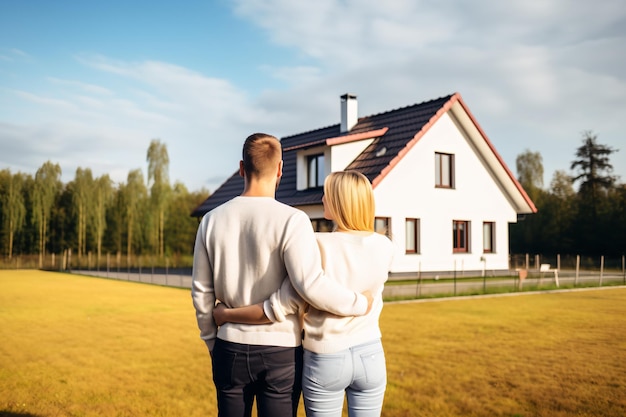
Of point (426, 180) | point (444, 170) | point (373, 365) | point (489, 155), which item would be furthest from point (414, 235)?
point (373, 365)

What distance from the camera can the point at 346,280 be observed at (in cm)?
262

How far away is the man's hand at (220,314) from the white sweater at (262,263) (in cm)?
2

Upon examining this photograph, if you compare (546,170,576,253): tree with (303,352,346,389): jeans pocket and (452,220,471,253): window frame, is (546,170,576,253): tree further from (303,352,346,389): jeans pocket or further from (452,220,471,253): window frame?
(303,352,346,389): jeans pocket

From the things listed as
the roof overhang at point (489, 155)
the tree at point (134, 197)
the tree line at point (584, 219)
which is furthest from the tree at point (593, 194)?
the tree at point (134, 197)

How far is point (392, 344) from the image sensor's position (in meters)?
8.48

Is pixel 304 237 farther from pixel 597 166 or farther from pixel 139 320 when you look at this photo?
pixel 597 166

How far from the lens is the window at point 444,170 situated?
23.2 meters

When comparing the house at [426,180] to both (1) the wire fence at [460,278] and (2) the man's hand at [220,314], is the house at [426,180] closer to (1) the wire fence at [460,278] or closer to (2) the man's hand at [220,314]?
(1) the wire fence at [460,278]

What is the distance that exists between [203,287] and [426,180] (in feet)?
66.6

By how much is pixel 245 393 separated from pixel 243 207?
2.80 feet

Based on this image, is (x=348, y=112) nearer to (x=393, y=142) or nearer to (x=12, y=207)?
(x=393, y=142)

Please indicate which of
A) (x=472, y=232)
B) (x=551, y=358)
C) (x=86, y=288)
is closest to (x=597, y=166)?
(x=472, y=232)

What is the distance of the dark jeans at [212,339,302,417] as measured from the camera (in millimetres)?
2546

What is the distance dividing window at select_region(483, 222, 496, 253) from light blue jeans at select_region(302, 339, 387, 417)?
23.1 meters
